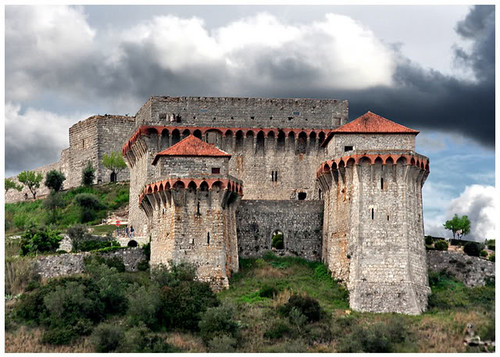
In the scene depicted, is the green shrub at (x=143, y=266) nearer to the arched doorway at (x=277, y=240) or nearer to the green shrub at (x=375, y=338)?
the arched doorway at (x=277, y=240)

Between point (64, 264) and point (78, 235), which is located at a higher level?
point (78, 235)

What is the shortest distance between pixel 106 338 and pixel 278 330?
8991 mm

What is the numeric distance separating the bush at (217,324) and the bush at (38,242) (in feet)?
50.2

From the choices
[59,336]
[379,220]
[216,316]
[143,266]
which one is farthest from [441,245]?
[59,336]

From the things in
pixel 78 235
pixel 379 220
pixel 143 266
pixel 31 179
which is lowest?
pixel 143 266

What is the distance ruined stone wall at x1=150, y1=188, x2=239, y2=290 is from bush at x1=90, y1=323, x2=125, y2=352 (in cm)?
858

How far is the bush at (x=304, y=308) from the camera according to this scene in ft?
166

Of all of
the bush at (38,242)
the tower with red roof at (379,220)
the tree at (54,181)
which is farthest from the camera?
the tree at (54,181)

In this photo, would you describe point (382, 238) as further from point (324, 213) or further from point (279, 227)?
point (279, 227)

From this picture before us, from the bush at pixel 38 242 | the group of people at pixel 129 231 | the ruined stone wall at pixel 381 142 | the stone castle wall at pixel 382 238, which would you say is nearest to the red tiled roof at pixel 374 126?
the ruined stone wall at pixel 381 142

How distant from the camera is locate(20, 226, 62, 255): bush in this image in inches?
2340

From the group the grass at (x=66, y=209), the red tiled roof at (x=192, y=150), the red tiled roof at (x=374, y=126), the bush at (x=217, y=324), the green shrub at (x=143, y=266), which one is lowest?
the bush at (x=217, y=324)

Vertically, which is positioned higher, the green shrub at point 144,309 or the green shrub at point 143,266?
the green shrub at point 143,266

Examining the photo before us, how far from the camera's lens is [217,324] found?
1901 inches
